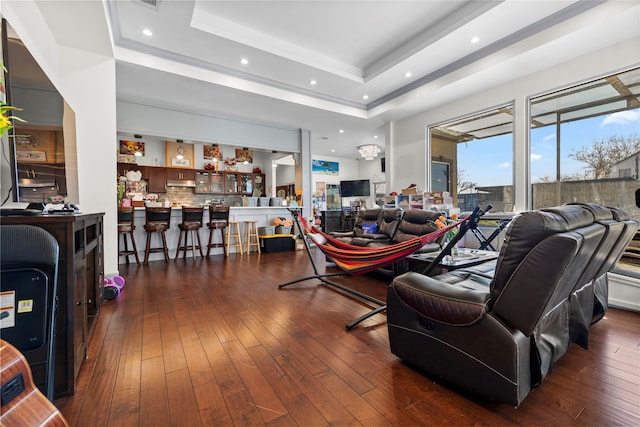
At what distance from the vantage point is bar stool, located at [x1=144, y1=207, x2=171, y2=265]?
5.03 m

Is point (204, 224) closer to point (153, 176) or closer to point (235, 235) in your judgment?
point (235, 235)

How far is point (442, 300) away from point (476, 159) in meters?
4.68

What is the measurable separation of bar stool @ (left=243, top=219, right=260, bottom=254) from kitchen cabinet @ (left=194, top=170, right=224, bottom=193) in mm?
2895

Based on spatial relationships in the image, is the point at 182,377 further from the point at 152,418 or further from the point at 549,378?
the point at 549,378

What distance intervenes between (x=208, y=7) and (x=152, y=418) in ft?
13.9

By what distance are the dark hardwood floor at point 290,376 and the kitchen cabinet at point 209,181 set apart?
6.03m

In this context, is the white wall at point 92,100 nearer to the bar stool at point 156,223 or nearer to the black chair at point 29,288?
the bar stool at point 156,223

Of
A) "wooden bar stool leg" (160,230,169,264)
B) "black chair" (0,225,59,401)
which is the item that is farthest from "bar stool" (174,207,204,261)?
"black chair" (0,225,59,401)

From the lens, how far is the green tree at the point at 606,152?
339 centimetres

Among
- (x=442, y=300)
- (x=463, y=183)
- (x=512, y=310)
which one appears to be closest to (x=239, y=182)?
(x=463, y=183)

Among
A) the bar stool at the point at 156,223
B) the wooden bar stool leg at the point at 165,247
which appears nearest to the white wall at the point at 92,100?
the bar stool at the point at 156,223

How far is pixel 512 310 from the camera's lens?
134 cm

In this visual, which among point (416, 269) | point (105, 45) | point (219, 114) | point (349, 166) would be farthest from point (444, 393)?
point (349, 166)

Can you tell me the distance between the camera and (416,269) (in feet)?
10.8
